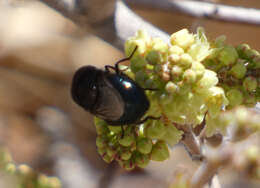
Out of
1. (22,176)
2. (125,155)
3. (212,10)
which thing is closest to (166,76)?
(125,155)

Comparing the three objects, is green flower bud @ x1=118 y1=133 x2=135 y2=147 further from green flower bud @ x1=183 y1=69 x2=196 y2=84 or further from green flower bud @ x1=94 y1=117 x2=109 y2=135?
green flower bud @ x1=183 y1=69 x2=196 y2=84

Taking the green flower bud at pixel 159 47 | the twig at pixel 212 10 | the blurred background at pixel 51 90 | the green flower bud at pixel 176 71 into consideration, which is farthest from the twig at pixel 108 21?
the blurred background at pixel 51 90

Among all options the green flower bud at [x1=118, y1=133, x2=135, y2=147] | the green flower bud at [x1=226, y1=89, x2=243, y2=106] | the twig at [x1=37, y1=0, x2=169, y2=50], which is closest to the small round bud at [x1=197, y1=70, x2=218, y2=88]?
the green flower bud at [x1=226, y1=89, x2=243, y2=106]

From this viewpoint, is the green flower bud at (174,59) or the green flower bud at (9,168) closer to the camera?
the green flower bud at (174,59)

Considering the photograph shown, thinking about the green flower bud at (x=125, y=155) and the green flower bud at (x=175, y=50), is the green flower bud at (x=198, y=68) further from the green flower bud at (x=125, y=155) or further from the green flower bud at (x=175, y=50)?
the green flower bud at (x=125, y=155)

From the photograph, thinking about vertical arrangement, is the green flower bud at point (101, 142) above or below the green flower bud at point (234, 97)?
below

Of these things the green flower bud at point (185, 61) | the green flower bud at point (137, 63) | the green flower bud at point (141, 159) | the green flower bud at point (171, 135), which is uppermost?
the green flower bud at point (137, 63)

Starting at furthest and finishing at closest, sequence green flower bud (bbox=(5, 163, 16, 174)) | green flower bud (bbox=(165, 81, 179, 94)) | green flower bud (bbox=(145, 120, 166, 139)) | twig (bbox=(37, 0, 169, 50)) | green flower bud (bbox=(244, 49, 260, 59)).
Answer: twig (bbox=(37, 0, 169, 50)), green flower bud (bbox=(5, 163, 16, 174)), green flower bud (bbox=(244, 49, 260, 59)), green flower bud (bbox=(145, 120, 166, 139)), green flower bud (bbox=(165, 81, 179, 94))
